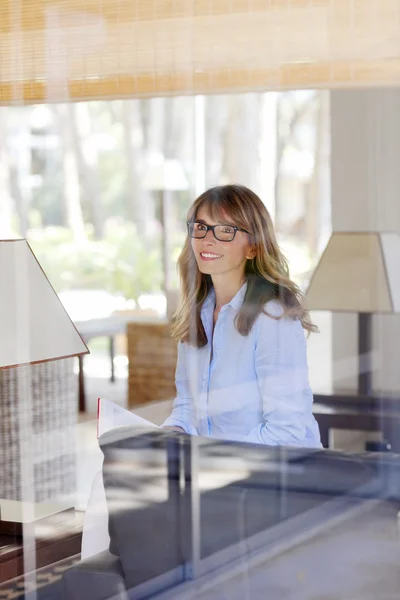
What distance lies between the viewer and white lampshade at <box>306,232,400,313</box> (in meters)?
2.25

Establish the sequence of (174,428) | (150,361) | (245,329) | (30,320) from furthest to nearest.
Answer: (150,361), (174,428), (245,329), (30,320)

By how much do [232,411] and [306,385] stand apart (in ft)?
0.60

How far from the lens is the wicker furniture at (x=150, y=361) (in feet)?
8.12

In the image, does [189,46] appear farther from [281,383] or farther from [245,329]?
[281,383]

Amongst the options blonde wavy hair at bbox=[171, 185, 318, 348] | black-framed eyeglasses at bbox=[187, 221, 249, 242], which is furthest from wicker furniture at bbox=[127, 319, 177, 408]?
black-framed eyeglasses at bbox=[187, 221, 249, 242]

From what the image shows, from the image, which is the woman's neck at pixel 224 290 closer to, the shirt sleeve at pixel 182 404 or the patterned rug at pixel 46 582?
the shirt sleeve at pixel 182 404

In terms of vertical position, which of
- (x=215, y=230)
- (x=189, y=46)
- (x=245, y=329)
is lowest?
(x=245, y=329)

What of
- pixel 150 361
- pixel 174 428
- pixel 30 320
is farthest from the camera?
pixel 150 361

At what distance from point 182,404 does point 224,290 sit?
321 mm

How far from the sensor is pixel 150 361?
255cm

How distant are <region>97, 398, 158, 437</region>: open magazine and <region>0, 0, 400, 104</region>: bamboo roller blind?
0.80 meters

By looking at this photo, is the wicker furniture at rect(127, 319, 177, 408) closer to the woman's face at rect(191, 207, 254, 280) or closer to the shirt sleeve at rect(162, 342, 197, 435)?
the shirt sleeve at rect(162, 342, 197, 435)

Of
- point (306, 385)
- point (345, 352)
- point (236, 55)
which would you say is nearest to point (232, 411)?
point (306, 385)

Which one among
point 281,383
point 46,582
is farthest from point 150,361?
point 46,582
